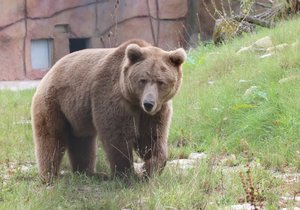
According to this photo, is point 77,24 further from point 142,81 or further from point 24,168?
point 142,81

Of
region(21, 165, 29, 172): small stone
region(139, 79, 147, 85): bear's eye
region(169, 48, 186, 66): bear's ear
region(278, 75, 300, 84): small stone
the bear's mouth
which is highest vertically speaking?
region(169, 48, 186, 66): bear's ear

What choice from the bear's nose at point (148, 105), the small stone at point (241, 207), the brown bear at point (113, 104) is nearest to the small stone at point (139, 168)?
the brown bear at point (113, 104)

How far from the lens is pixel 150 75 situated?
17.1ft

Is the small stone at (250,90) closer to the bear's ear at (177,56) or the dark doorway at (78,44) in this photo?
the bear's ear at (177,56)

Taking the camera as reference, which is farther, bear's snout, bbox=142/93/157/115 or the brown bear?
the brown bear

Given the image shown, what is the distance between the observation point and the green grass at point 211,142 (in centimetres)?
470

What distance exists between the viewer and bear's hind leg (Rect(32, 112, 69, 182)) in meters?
5.83

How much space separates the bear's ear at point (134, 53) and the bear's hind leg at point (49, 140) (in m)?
0.94

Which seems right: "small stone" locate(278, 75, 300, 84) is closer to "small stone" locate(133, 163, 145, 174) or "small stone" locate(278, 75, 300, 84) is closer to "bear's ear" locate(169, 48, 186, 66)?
"small stone" locate(133, 163, 145, 174)

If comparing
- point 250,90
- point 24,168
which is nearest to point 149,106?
point 24,168

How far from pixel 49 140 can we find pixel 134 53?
3.78 ft

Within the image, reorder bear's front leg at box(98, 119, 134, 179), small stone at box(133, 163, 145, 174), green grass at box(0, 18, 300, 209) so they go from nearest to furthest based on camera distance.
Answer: green grass at box(0, 18, 300, 209), bear's front leg at box(98, 119, 134, 179), small stone at box(133, 163, 145, 174)

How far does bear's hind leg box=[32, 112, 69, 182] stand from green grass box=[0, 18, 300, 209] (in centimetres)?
15

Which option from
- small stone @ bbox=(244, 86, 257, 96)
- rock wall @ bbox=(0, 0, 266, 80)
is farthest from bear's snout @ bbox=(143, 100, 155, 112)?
rock wall @ bbox=(0, 0, 266, 80)
